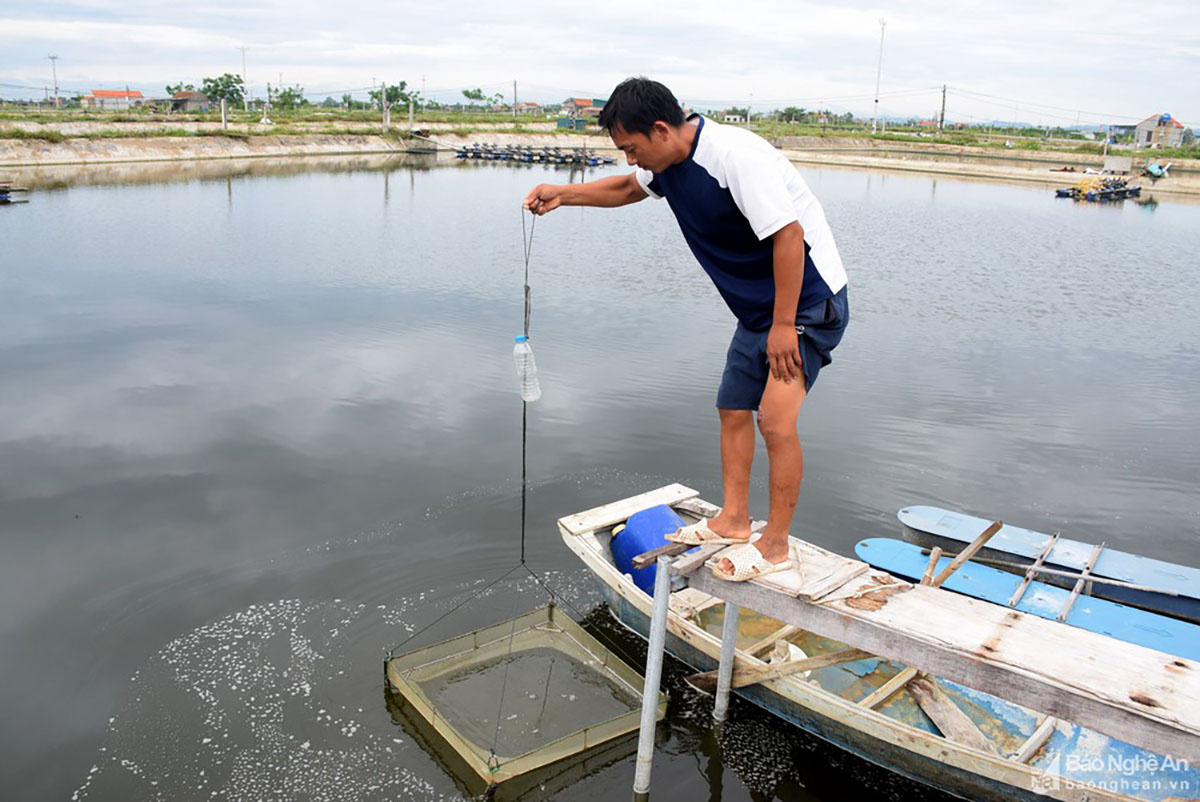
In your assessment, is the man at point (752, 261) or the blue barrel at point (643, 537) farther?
the blue barrel at point (643, 537)

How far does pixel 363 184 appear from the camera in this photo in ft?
149

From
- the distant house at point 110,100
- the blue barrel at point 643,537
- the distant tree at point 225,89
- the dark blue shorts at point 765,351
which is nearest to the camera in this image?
the dark blue shorts at point 765,351

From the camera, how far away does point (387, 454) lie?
11.4 m

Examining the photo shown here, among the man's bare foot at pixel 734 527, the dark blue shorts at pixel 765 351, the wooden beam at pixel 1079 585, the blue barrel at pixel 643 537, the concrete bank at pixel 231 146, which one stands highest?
the concrete bank at pixel 231 146

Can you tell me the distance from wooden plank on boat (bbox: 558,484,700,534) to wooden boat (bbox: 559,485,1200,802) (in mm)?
327

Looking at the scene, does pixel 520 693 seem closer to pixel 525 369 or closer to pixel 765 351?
pixel 525 369

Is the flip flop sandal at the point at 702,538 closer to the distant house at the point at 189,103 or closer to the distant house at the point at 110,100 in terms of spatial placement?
the distant house at the point at 189,103

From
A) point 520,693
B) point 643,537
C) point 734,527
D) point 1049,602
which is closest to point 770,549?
point 734,527

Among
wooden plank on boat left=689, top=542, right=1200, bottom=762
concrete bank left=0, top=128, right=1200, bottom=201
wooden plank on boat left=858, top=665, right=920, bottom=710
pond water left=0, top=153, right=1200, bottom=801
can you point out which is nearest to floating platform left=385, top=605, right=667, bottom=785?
pond water left=0, top=153, right=1200, bottom=801

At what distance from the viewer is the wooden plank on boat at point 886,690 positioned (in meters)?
5.96

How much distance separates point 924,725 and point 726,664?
4.56 ft

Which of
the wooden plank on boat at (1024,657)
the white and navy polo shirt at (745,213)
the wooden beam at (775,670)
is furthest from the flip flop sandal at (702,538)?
the wooden beam at (775,670)

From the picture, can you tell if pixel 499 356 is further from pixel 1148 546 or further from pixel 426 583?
pixel 1148 546

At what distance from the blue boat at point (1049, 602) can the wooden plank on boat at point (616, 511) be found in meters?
2.00
